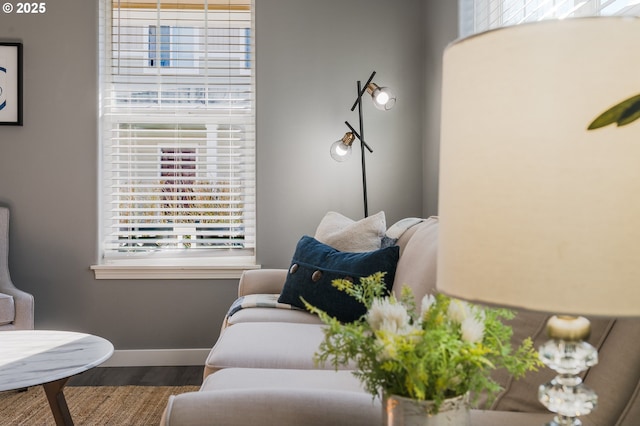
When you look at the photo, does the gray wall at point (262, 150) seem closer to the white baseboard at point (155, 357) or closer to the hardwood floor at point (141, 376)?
the white baseboard at point (155, 357)

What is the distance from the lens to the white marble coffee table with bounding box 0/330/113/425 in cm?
183

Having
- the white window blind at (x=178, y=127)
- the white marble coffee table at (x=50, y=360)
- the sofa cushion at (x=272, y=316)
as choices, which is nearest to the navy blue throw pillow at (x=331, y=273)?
the sofa cushion at (x=272, y=316)

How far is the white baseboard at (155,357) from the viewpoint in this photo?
3574 millimetres

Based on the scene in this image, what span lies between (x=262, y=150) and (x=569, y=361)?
3.06 meters

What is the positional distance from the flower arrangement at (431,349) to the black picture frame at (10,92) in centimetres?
334

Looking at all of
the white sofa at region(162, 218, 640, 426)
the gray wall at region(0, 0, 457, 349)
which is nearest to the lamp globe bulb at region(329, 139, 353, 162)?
the gray wall at region(0, 0, 457, 349)

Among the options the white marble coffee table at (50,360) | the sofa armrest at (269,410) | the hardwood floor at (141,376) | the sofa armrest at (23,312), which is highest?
the sofa armrest at (269,410)

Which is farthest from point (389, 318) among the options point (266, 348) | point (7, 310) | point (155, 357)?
point (155, 357)

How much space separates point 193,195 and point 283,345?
74.5 inches

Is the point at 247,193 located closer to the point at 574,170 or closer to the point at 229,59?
the point at 229,59

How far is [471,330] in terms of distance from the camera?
804 mm

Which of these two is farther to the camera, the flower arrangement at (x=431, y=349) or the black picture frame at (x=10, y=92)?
the black picture frame at (x=10, y=92)

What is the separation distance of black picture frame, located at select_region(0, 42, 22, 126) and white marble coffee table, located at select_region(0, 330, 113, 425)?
166cm

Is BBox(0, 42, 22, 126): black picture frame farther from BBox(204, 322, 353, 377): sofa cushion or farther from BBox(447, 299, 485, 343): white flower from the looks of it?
BBox(447, 299, 485, 343): white flower
